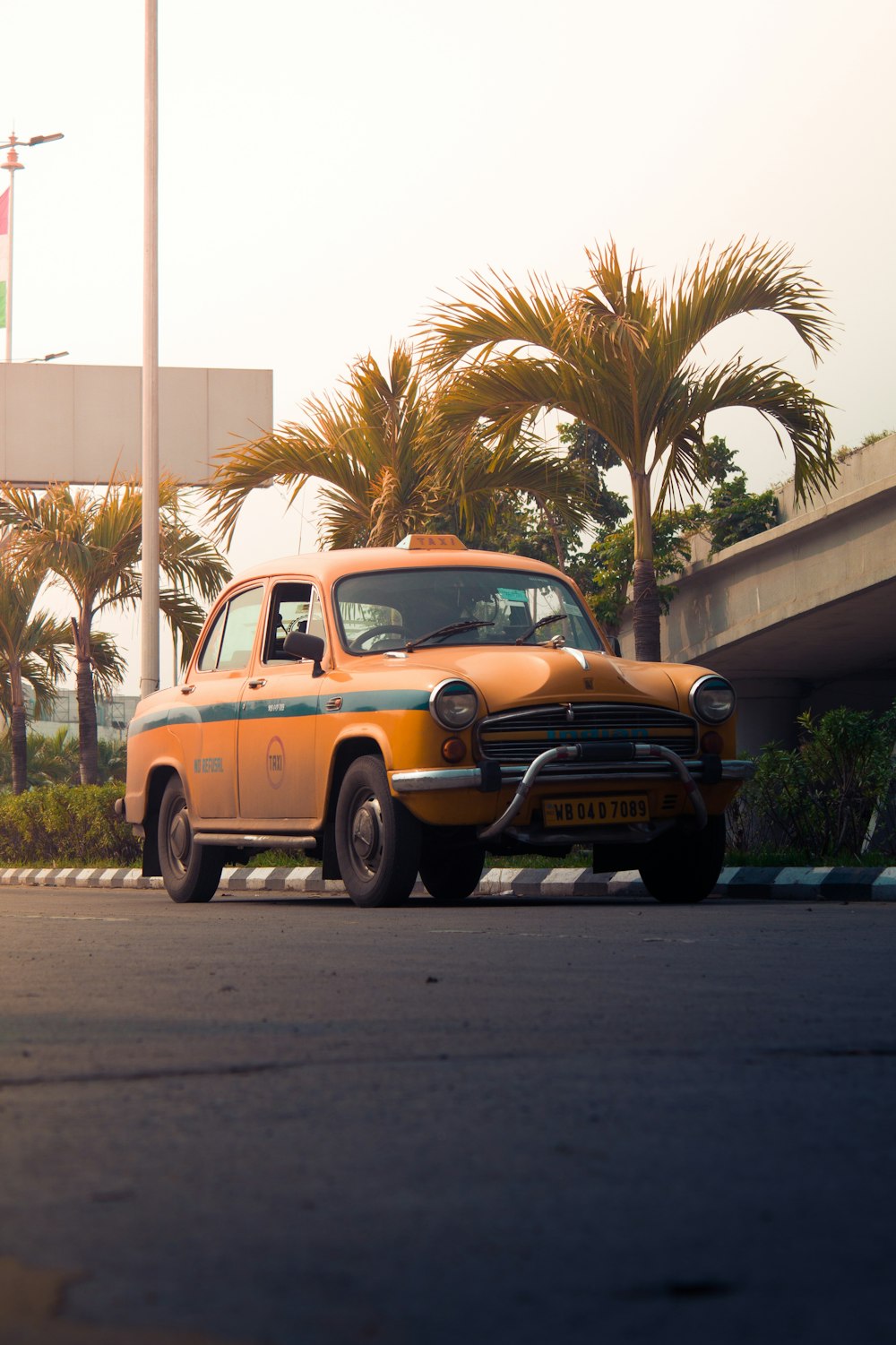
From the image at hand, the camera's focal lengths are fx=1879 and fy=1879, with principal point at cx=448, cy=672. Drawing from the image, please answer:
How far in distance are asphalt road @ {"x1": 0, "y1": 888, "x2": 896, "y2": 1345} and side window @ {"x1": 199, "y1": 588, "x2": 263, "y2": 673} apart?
5871mm

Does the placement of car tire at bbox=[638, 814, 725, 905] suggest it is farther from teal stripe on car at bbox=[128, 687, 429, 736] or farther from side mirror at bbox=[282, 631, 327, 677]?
side mirror at bbox=[282, 631, 327, 677]

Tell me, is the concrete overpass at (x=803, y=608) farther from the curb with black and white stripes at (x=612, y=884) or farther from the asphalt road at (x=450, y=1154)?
the asphalt road at (x=450, y=1154)

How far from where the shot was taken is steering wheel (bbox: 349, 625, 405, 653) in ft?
35.0

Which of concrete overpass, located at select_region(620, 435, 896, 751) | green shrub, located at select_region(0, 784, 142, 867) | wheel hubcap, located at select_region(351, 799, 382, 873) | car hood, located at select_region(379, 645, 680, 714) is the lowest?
green shrub, located at select_region(0, 784, 142, 867)

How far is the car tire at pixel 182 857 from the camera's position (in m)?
12.0

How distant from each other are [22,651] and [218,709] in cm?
2005

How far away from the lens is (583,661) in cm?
995

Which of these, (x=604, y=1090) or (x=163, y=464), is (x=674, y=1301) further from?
(x=163, y=464)

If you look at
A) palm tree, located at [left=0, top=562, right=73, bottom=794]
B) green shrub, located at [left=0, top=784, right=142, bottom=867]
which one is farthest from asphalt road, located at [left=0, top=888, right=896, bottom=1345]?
palm tree, located at [left=0, top=562, right=73, bottom=794]

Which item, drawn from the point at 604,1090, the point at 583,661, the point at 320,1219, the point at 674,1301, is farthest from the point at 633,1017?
the point at 583,661

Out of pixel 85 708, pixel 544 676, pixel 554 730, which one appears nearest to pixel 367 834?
pixel 554 730

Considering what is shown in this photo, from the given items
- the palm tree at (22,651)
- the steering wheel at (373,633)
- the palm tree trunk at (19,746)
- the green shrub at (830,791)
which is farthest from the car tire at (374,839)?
the palm tree trunk at (19,746)

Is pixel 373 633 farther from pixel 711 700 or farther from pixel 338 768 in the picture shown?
pixel 711 700

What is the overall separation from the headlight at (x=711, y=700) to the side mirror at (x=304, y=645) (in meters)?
2.06
